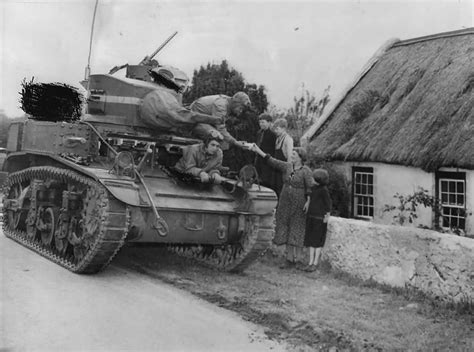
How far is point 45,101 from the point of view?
10.1 m

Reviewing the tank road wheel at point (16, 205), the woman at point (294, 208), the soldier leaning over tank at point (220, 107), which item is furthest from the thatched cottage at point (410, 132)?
the tank road wheel at point (16, 205)

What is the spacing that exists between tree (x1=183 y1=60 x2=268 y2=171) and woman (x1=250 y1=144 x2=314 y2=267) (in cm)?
378

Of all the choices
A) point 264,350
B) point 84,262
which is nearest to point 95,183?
point 84,262

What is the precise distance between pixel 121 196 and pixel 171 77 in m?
3.10

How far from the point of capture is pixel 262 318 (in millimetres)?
6176

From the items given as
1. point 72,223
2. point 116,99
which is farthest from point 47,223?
point 116,99

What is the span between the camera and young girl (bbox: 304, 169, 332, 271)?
28.9 ft

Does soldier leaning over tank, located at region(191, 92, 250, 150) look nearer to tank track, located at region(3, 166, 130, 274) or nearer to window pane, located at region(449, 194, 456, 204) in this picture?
tank track, located at region(3, 166, 130, 274)

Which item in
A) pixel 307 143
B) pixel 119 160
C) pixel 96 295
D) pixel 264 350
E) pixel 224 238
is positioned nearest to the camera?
pixel 264 350

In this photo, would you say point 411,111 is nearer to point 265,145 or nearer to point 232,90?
point 232,90

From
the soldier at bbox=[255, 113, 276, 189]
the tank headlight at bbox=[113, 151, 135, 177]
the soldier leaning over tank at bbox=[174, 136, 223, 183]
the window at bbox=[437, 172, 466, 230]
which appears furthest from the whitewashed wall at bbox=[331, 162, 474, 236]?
the tank headlight at bbox=[113, 151, 135, 177]

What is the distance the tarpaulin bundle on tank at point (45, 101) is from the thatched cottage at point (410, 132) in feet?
24.5

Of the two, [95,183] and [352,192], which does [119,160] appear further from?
[352,192]

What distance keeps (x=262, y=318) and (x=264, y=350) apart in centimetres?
104
